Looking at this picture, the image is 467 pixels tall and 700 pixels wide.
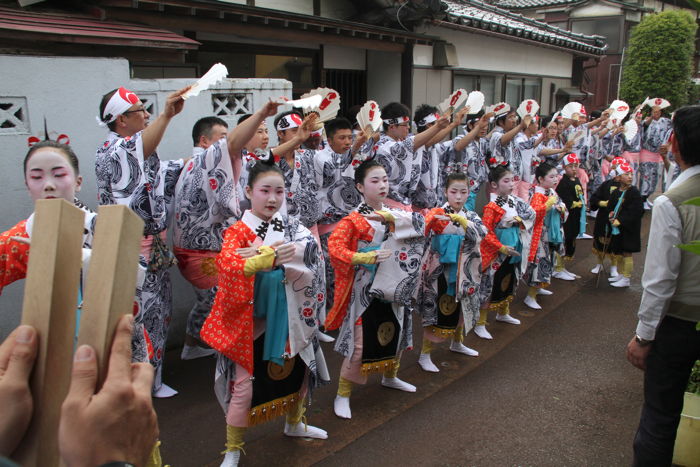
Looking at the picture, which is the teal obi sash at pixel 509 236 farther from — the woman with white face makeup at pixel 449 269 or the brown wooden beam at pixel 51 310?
the brown wooden beam at pixel 51 310

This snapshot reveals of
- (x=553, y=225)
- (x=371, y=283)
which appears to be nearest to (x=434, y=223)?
(x=371, y=283)

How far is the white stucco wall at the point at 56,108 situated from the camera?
4230mm

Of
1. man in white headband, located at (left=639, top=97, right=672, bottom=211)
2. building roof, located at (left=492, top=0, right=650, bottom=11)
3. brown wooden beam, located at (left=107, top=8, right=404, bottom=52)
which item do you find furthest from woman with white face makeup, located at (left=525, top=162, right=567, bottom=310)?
building roof, located at (left=492, top=0, right=650, bottom=11)

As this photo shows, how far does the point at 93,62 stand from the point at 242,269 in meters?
2.54

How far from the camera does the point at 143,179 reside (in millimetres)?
4027

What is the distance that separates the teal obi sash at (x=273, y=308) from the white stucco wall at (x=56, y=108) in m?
2.10

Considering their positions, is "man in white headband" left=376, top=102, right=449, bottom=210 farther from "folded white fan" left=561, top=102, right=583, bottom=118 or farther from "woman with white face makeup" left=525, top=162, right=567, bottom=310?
"folded white fan" left=561, top=102, right=583, bottom=118

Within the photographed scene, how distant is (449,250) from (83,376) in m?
4.20

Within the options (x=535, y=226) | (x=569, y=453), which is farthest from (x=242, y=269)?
(x=535, y=226)

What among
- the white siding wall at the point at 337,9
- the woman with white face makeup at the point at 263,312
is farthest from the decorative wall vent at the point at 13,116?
the white siding wall at the point at 337,9

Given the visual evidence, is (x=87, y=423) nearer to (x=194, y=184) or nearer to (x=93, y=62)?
(x=194, y=184)

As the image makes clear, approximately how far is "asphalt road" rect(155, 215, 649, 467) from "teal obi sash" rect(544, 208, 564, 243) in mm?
1450

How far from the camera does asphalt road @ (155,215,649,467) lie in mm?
3859

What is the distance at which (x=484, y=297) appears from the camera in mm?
5809
